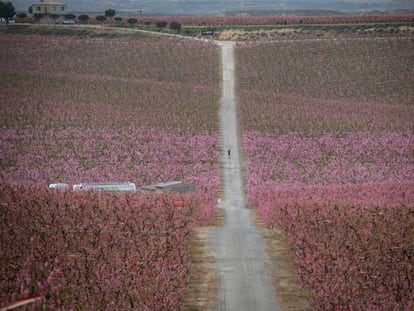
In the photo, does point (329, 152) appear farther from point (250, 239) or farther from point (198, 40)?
point (198, 40)

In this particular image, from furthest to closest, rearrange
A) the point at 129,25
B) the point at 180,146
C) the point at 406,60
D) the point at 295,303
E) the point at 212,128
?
the point at 129,25, the point at 406,60, the point at 212,128, the point at 180,146, the point at 295,303

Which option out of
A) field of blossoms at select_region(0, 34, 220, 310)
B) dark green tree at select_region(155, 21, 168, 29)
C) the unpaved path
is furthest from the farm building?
the unpaved path

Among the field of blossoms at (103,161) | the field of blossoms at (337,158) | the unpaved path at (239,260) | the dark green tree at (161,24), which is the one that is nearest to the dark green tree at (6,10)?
the field of blossoms at (103,161)

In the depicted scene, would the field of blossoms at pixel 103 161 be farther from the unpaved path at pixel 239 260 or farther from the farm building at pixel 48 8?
the farm building at pixel 48 8

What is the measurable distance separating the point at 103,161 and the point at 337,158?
13.0 m

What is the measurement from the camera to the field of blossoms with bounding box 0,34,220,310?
16.9 metres

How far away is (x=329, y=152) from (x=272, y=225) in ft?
77.6

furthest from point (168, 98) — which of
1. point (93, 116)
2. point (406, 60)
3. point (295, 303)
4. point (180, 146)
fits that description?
point (295, 303)

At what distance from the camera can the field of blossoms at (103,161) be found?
1688 centimetres

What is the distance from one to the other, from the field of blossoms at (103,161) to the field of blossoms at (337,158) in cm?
277

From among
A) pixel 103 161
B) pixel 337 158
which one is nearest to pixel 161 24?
pixel 337 158

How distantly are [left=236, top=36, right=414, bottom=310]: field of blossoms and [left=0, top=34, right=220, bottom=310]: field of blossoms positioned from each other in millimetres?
2769

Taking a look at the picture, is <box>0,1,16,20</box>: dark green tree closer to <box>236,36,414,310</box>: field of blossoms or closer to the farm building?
the farm building

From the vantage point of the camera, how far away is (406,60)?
8525cm
